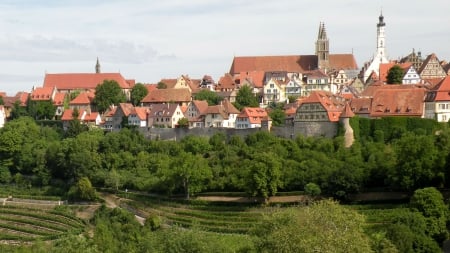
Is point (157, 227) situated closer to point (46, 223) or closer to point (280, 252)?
point (46, 223)

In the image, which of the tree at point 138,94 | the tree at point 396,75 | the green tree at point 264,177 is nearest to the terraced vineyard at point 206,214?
the green tree at point 264,177

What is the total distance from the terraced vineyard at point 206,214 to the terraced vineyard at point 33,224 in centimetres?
525

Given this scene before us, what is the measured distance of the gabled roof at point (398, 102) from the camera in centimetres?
5347

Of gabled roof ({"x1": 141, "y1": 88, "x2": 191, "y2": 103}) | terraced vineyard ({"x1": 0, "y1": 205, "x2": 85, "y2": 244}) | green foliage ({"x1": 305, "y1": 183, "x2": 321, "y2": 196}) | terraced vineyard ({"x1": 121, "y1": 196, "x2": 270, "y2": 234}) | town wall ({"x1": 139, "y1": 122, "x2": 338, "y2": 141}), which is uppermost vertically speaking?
gabled roof ({"x1": 141, "y1": 88, "x2": 191, "y2": 103})

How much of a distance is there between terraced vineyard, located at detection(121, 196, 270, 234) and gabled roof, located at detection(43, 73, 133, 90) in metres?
38.3

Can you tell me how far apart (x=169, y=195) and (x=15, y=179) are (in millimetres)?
17777

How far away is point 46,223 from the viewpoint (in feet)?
169

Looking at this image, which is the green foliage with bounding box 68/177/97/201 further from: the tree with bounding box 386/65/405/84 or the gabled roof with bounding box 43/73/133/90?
the gabled roof with bounding box 43/73/133/90

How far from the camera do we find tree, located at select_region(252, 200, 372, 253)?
26297 millimetres

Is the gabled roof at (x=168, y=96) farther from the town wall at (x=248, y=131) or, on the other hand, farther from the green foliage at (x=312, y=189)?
the green foliage at (x=312, y=189)

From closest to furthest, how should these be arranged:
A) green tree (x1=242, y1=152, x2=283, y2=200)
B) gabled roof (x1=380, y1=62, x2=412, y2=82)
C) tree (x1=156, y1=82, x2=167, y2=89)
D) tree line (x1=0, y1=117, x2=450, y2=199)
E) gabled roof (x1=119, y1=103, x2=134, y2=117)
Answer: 1. tree line (x1=0, y1=117, x2=450, y2=199)
2. green tree (x1=242, y1=152, x2=283, y2=200)
3. gabled roof (x1=119, y1=103, x2=134, y2=117)
4. gabled roof (x1=380, y1=62, x2=412, y2=82)
5. tree (x1=156, y1=82, x2=167, y2=89)

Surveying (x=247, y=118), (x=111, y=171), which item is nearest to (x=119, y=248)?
(x=111, y=171)

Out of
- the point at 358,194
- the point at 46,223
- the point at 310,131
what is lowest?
the point at 46,223

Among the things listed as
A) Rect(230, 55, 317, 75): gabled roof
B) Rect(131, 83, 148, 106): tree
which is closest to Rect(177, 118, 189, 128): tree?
Rect(131, 83, 148, 106): tree
